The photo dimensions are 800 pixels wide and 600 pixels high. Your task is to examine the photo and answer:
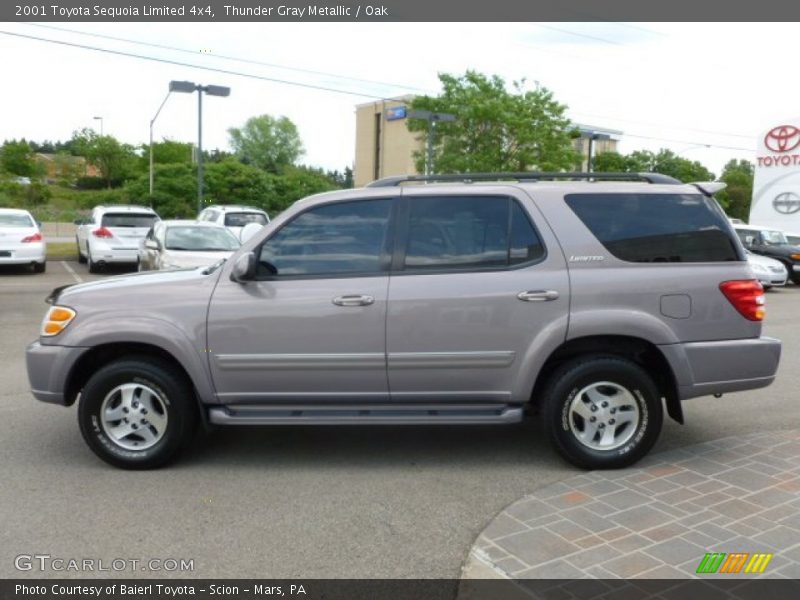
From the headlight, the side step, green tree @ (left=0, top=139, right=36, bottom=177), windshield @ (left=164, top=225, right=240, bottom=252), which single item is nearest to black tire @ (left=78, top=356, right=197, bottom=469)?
the side step

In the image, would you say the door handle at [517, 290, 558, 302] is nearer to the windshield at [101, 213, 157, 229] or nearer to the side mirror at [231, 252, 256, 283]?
the side mirror at [231, 252, 256, 283]

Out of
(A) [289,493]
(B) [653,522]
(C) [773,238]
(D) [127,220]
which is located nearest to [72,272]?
(D) [127,220]

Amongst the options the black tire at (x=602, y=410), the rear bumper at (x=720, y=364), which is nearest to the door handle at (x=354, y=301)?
the black tire at (x=602, y=410)

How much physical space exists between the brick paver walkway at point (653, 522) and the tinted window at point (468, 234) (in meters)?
1.51

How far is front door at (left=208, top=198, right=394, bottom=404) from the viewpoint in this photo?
4.91 metres

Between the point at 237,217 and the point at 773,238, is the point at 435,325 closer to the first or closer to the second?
the point at 237,217

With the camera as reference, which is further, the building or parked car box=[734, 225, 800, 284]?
the building

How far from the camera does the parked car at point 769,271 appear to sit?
19422 millimetres

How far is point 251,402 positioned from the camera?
16.6 feet

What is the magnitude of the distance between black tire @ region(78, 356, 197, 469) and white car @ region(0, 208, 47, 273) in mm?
13857

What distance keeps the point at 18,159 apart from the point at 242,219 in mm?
43730

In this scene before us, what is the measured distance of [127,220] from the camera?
1830cm

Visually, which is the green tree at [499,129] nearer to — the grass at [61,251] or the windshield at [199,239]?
the grass at [61,251]

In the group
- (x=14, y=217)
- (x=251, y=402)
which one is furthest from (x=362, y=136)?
(x=251, y=402)
